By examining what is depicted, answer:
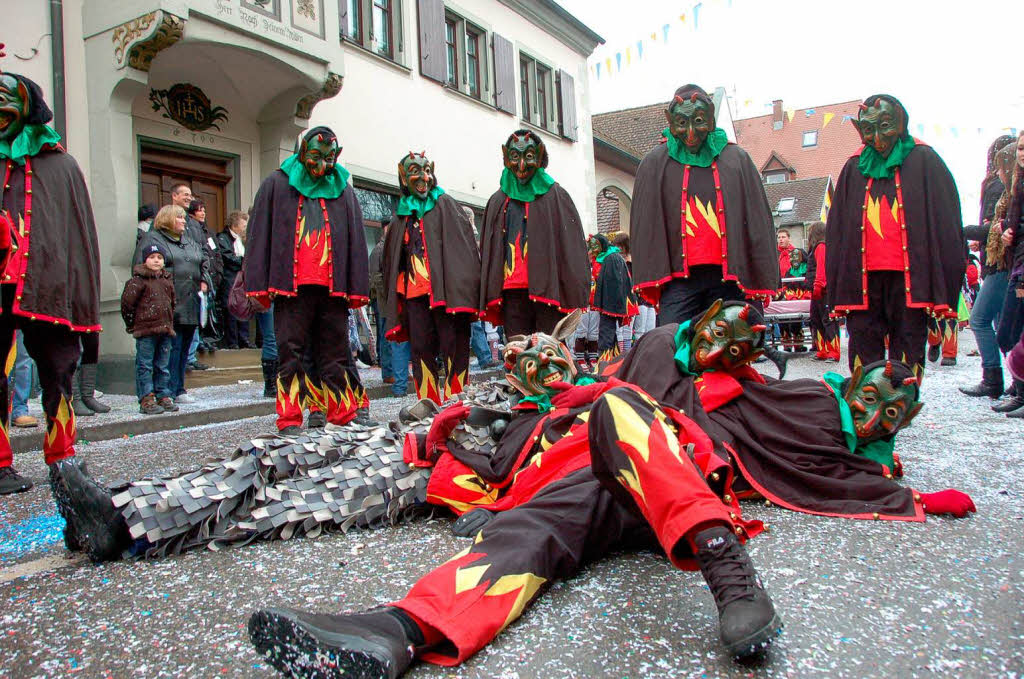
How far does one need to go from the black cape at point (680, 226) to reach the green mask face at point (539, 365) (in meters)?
1.67

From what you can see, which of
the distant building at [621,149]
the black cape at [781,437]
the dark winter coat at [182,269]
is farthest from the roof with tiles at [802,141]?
the black cape at [781,437]

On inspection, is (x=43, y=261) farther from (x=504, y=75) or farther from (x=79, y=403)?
(x=504, y=75)

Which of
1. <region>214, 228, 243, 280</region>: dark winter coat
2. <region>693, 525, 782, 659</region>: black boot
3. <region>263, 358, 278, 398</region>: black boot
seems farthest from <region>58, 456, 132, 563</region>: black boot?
<region>214, 228, 243, 280</region>: dark winter coat

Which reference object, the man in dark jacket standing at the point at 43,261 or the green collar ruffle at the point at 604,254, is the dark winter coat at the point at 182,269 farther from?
the green collar ruffle at the point at 604,254

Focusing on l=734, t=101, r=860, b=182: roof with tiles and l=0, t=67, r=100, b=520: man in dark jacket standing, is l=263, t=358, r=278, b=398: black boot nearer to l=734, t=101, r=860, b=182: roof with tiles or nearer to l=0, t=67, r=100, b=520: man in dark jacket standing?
l=0, t=67, r=100, b=520: man in dark jacket standing

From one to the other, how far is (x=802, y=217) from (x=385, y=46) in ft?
106

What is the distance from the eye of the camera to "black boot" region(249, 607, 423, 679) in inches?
60.2

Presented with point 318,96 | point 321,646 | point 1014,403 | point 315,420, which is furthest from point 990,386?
point 318,96

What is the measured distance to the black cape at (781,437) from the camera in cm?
286

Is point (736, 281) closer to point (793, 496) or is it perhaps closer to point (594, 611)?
point (793, 496)

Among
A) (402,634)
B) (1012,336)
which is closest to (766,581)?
(402,634)

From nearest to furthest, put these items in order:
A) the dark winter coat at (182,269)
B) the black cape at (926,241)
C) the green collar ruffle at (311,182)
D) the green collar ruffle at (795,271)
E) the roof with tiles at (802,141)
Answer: the black cape at (926,241) < the green collar ruffle at (311,182) < the dark winter coat at (182,269) < the green collar ruffle at (795,271) < the roof with tiles at (802,141)

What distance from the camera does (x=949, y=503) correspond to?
9.11 feet

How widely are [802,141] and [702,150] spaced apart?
2106 inches
